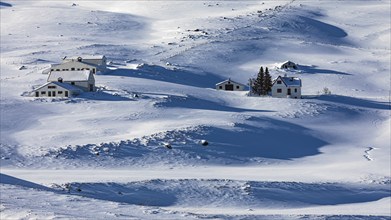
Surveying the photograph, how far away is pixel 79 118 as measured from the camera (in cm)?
6238

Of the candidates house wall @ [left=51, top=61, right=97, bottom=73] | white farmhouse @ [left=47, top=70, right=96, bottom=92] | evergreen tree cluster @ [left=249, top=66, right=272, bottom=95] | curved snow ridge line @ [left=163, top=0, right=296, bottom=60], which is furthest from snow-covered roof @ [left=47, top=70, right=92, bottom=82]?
curved snow ridge line @ [left=163, top=0, right=296, bottom=60]

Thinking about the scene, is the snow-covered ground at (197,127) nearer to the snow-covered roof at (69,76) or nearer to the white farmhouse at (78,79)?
the white farmhouse at (78,79)

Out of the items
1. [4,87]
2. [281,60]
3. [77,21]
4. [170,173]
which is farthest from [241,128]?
[77,21]

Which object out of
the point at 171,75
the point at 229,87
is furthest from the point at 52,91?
the point at 229,87

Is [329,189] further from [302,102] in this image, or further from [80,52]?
[80,52]

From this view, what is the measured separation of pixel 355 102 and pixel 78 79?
28.2 metres

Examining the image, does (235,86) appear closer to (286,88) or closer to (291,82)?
(286,88)

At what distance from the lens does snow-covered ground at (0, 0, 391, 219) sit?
3644 cm

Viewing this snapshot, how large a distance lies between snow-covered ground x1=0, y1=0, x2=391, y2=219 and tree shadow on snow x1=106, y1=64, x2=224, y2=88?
33cm

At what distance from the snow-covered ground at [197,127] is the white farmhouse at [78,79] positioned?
176 centimetres

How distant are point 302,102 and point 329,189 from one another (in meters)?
34.9

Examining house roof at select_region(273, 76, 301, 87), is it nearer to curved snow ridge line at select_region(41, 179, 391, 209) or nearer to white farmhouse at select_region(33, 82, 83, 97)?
white farmhouse at select_region(33, 82, 83, 97)

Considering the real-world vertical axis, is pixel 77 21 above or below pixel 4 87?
above

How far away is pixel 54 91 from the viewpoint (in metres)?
72.9
